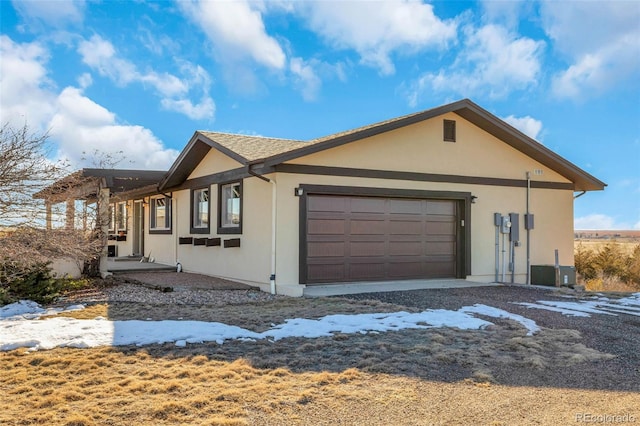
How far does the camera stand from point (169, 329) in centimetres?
688

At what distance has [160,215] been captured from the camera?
1791 centimetres

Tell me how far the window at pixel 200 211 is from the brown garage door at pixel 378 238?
155 inches

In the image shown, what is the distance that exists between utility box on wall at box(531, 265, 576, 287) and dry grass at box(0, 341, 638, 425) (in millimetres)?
9343

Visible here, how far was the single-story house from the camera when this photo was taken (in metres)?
11.2

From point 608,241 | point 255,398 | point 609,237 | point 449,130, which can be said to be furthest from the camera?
point 609,237

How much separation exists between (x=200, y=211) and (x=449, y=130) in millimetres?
6850

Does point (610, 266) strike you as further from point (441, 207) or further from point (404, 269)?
point (404, 269)

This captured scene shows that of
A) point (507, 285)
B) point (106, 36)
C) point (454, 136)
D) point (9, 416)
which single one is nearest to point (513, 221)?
point (507, 285)

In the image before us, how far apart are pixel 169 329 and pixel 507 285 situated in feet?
29.3

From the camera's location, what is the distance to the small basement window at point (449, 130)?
1315 cm

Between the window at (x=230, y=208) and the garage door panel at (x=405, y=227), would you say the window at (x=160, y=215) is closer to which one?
the window at (x=230, y=208)

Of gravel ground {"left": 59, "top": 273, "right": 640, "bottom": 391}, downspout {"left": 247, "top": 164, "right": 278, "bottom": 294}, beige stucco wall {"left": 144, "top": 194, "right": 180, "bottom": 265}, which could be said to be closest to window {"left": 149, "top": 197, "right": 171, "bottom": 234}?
beige stucco wall {"left": 144, "top": 194, "right": 180, "bottom": 265}

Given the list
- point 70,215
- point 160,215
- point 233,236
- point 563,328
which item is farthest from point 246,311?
point 160,215

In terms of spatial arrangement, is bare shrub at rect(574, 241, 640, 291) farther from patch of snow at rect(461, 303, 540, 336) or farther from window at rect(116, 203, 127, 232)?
window at rect(116, 203, 127, 232)
